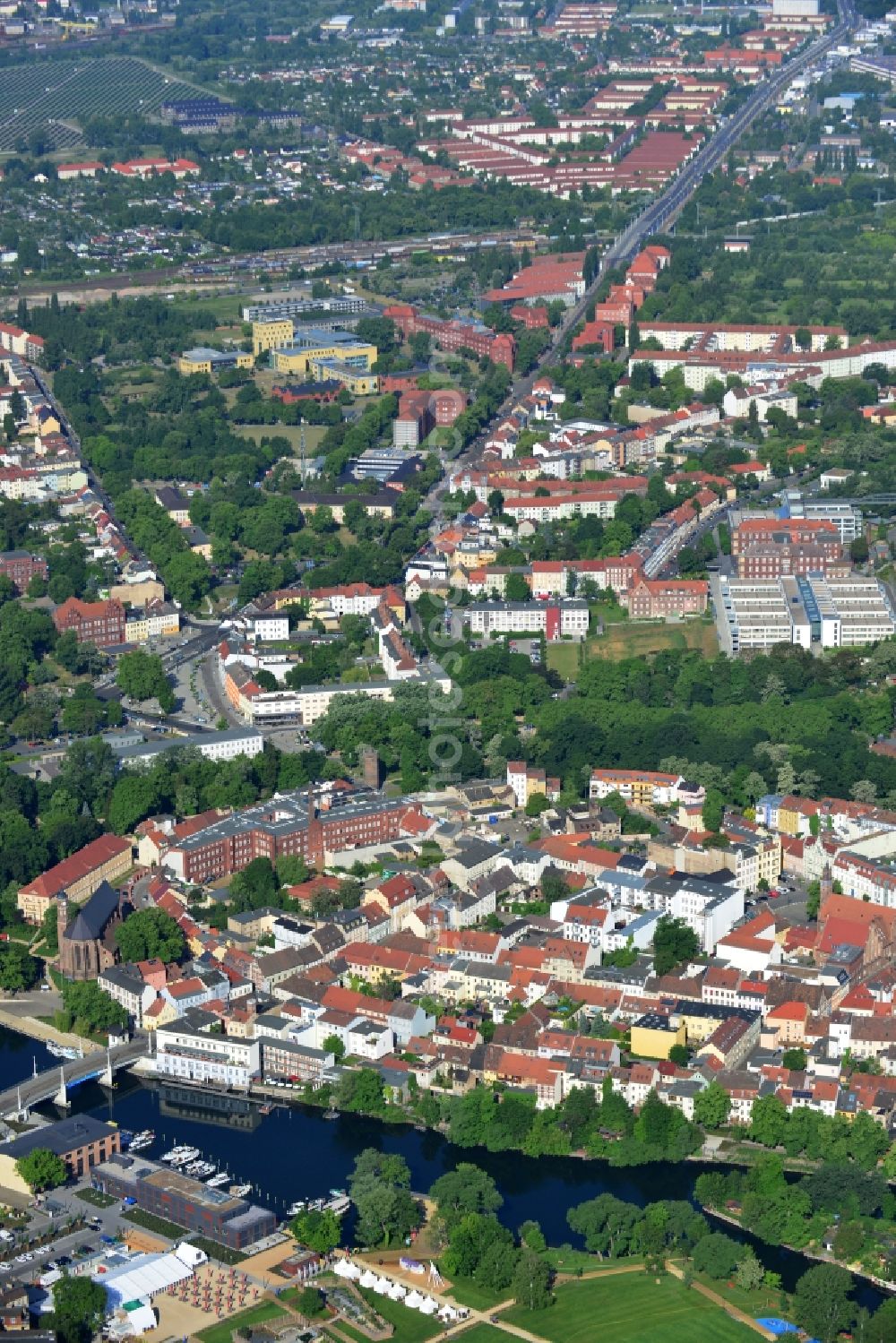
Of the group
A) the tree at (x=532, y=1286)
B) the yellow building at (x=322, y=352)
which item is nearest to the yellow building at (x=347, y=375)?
the yellow building at (x=322, y=352)

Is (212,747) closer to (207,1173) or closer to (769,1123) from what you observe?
(207,1173)

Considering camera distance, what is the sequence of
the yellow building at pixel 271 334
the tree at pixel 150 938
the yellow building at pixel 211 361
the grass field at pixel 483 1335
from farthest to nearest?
the yellow building at pixel 271 334 < the yellow building at pixel 211 361 < the tree at pixel 150 938 < the grass field at pixel 483 1335

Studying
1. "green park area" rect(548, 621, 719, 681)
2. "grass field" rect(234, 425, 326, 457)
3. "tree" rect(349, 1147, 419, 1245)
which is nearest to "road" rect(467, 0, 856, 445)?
"grass field" rect(234, 425, 326, 457)

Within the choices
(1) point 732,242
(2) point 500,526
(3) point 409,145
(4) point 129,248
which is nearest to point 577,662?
(2) point 500,526

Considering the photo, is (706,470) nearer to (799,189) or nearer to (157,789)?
(157,789)

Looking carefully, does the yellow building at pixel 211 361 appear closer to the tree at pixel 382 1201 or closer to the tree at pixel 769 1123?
the tree at pixel 769 1123

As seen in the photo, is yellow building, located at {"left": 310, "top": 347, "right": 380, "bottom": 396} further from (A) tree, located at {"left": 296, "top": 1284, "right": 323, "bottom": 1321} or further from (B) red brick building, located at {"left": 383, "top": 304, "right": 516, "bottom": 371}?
(A) tree, located at {"left": 296, "top": 1284, "right": 323, "bottom": 1321}
